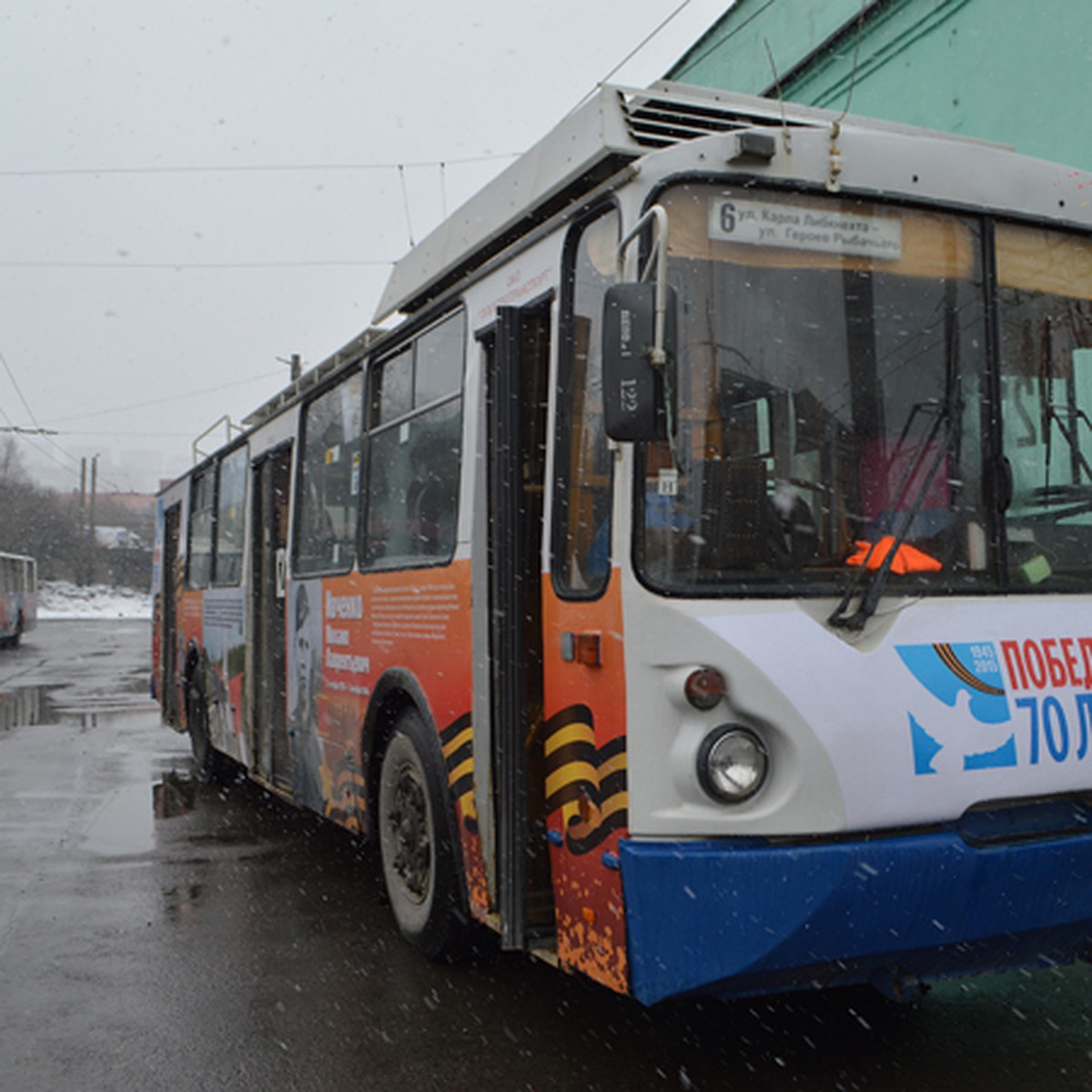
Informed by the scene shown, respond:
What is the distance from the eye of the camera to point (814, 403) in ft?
12.2

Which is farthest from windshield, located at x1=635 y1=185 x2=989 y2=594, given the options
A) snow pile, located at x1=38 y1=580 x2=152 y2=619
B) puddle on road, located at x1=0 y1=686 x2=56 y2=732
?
snow pile, located at x1=38 y1=580 x2=152 y2=619

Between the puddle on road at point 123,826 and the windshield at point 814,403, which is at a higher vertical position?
the windshield at point 814,403

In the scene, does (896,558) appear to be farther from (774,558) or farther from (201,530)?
(201,530)

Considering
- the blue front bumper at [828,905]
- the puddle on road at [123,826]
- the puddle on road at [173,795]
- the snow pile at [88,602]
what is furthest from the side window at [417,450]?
the snow pile at [88,602]

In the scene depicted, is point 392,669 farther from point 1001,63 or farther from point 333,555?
point 1001,63

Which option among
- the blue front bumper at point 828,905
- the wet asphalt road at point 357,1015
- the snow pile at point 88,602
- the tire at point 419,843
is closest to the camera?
the blue front bumper at point 828,905

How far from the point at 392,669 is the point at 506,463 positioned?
1.59 metres

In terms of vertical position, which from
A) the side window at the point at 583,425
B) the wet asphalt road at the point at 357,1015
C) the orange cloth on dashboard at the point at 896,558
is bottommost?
the wet asphalt road at the point at 357,1015

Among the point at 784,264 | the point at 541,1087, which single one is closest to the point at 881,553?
the point at 784,264

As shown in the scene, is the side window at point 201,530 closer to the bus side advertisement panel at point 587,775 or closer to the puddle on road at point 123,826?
the puddle on road at point 123,826

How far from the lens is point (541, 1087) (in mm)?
3951

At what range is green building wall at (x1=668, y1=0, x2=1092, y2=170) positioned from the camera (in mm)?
9539

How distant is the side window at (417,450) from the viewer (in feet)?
16.7

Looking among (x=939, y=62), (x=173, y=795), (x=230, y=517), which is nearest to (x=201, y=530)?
(x=230, y=517)
